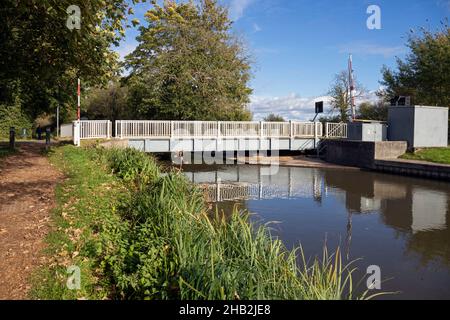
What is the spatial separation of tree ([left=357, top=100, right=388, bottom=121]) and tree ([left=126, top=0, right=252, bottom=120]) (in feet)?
56.2

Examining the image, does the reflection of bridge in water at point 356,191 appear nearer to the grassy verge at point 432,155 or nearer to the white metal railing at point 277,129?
the grassy verge at point 432,155

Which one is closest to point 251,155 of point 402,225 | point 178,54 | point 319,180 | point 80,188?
point 178,54

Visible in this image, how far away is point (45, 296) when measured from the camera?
4.02 m

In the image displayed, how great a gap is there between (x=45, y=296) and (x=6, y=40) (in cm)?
912

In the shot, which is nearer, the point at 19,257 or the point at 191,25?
the point at 19,257

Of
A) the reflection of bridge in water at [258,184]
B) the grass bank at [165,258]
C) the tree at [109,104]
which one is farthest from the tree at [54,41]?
the tree at [109,104]

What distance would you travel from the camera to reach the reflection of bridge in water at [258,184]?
14234 millimetres

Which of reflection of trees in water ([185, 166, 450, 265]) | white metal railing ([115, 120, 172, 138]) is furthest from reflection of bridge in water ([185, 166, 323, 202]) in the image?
white metal railing ([115, 120, 172, 138])

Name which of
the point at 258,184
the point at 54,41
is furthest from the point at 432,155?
the point at 54,41

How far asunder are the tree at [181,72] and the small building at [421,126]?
39.9ft

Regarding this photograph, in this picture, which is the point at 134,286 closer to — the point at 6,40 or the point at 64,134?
the point at 6,40

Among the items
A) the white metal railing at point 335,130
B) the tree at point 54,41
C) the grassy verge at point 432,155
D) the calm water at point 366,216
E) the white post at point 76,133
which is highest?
the tree at point 54,41

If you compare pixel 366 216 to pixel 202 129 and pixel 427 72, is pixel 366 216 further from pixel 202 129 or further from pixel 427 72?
pixel 427 72

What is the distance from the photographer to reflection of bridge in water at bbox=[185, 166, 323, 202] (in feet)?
46.7
